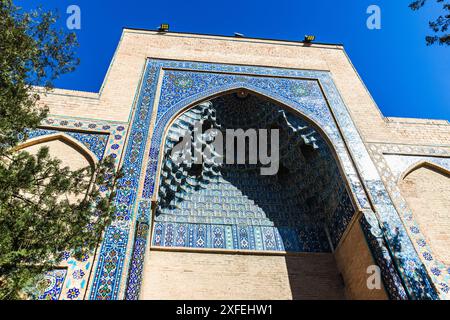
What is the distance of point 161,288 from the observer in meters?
3.89

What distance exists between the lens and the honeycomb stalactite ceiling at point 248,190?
14.7 feet

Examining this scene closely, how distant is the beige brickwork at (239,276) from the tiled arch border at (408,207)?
3.28 ft

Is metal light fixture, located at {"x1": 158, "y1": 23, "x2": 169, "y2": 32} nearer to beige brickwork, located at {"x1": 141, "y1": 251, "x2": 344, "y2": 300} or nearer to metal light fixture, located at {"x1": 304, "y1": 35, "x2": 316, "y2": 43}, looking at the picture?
metal light fixture, located at {"x1": 304, "y1": 35, "x2": 316, "y2": 43}

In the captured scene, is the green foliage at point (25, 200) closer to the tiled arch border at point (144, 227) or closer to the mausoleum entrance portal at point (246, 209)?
the tiled arch border at point (144, 227)

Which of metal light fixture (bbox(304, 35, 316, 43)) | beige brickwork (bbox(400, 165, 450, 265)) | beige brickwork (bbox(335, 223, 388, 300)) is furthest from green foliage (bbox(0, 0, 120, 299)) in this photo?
metal light fixture (bbox(304, 35, 316, 43))

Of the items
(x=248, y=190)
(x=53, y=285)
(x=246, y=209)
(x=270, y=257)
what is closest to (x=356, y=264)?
(x=270, y=257)

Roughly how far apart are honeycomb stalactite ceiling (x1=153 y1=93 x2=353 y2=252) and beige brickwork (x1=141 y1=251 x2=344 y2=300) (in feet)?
0.53

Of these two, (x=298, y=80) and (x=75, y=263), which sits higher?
(x=298, y=80)

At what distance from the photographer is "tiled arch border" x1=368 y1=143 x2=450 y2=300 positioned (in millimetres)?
3430

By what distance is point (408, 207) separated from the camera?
4.00 m

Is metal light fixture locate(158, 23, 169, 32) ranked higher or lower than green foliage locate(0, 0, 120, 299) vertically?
higher
